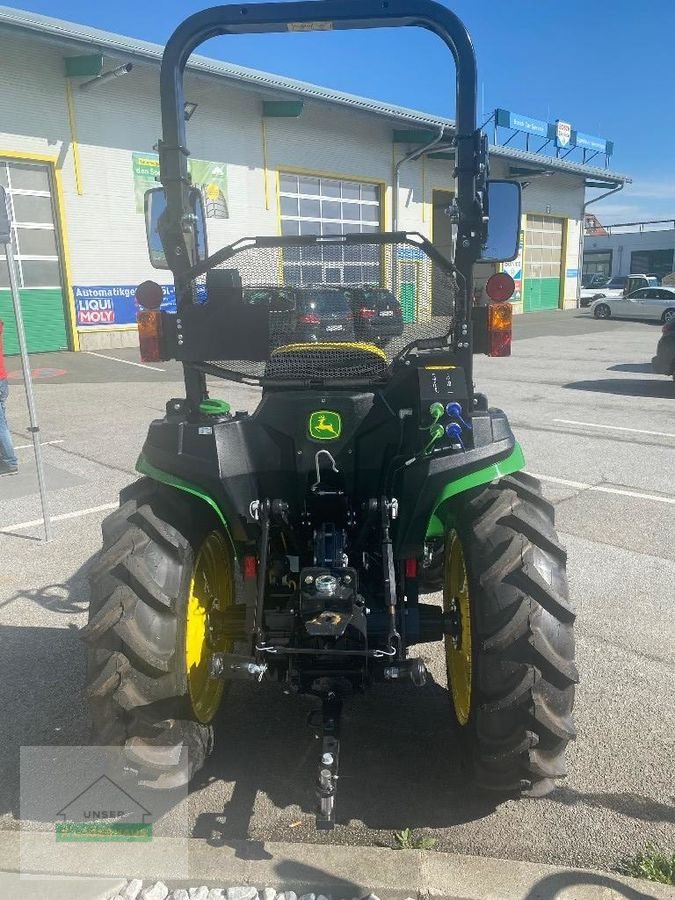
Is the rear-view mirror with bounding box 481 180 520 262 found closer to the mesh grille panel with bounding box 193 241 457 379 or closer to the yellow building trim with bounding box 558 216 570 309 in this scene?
the mesh grille panel with bounding box 193 241 457 379

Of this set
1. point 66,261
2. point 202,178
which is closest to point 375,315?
point 66,261

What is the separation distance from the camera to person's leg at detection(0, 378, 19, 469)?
24.5ft

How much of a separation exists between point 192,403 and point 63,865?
1.80 meters

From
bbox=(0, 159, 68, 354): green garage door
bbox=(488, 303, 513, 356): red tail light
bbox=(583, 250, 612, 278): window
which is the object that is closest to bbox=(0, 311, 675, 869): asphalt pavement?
bbox=(488, 303, 513, 356): red tail light

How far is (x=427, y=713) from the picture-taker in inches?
132

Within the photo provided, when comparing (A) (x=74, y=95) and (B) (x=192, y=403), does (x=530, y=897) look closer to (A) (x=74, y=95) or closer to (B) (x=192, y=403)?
(B) (x=192, y=403)

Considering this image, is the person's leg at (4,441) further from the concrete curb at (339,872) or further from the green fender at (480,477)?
the green fender at (480,477)

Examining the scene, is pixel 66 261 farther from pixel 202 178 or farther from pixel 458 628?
pixel 458 628

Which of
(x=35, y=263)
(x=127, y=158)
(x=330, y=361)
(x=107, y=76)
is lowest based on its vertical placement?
(x=330, y=361)

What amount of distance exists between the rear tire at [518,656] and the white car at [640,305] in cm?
2811

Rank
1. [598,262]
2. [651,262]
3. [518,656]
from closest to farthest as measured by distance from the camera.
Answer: [518,656]
[651,262]
[598,262]

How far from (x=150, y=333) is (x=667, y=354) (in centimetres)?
1138

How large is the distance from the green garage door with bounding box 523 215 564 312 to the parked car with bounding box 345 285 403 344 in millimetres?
32537

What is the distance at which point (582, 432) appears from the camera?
930 centimetres
